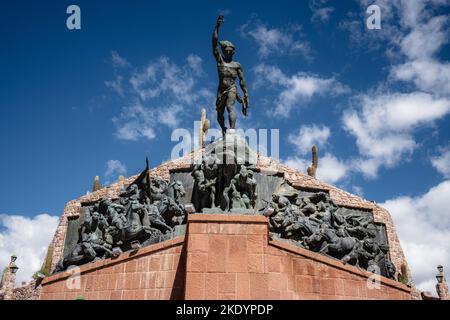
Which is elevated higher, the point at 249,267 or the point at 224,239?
the point at 224,239

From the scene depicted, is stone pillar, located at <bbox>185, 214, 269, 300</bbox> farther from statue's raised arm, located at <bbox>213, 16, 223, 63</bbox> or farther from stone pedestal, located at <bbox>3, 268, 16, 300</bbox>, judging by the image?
stone pedestal, located at <bbox>3, 268, 16, 300</bbox>

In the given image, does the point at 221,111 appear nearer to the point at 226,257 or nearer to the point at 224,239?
the point at 224,239

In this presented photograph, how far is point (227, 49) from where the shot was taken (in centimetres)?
1347

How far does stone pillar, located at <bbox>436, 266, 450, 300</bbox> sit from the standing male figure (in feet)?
62.5

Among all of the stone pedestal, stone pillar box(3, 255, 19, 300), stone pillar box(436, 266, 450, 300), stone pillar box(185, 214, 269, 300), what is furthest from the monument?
stone pillar box(3, 255, 19, 300)

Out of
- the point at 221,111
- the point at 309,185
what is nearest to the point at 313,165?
the point at 309,185

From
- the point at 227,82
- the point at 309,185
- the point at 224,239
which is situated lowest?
the point at 224,239

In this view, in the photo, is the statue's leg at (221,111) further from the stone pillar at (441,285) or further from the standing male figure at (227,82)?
the stone pillar at (441,285)

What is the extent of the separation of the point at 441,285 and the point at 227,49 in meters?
20.6

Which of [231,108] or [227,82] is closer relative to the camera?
[231,108]

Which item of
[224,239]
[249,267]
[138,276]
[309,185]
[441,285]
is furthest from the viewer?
[441,285]

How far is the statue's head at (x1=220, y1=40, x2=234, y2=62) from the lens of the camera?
13.5 metres

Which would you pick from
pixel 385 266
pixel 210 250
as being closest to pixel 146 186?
pixel 210 250
